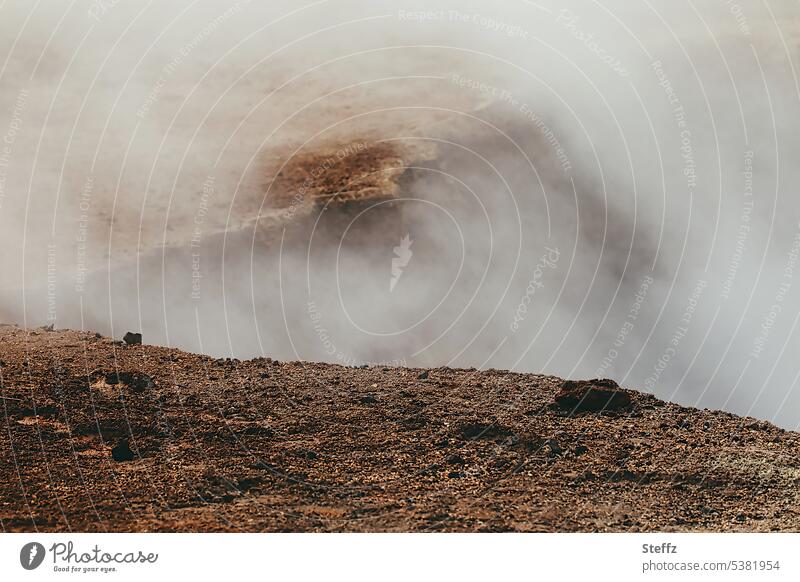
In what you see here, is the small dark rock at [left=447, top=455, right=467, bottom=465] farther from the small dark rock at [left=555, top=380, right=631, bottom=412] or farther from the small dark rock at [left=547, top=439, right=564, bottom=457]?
the small dark rock at [left=555, top=380, right=631, bottom=412]

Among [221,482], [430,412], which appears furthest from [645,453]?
[221,482]

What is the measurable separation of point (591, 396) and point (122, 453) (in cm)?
1188

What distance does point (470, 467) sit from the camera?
23516 millimetres

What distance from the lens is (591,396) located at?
26.7 meters

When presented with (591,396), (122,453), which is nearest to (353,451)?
(122,453)

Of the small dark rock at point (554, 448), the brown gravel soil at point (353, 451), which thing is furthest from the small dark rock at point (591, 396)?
the small dark rock at point (554, 448)

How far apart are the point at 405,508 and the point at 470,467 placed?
255 cm

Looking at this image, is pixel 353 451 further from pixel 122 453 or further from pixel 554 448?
pixel 122 453

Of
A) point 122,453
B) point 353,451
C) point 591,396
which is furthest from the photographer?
point 591,396

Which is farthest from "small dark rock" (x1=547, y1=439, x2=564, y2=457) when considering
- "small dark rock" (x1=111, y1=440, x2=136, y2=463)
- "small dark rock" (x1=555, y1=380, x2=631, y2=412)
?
"small dark rock" (x1=111, y1=440, x2=136, y2=463)

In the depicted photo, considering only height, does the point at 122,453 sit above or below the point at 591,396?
below

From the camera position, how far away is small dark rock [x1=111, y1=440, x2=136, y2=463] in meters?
23.7
